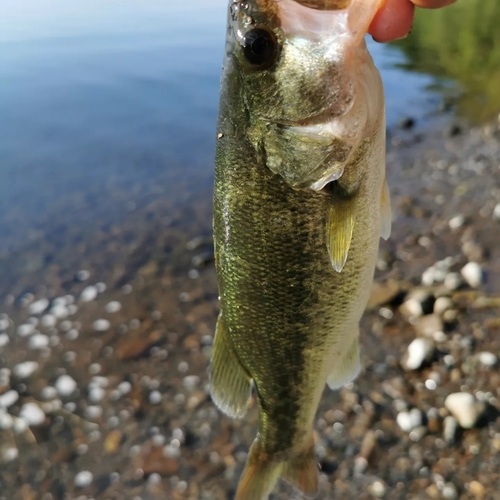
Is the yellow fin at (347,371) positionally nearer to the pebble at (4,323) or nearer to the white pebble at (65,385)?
the white pebble at (65,385)

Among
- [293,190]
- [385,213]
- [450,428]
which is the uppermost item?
[293,190]

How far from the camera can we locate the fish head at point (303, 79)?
1554mm

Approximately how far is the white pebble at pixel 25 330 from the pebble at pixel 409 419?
145 inches

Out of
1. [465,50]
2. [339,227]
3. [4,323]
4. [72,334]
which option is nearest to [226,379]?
[339,227]

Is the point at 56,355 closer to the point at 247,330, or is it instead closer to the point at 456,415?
the point at 247,330

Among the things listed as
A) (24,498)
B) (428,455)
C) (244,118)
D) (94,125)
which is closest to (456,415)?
(428,455)

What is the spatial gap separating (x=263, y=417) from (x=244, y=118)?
4.67 feet

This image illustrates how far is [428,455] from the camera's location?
316cm

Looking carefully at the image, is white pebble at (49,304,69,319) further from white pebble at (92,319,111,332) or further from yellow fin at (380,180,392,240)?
yellow fin at (380,180,392,240)

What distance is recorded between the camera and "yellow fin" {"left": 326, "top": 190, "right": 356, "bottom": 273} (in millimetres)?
1705

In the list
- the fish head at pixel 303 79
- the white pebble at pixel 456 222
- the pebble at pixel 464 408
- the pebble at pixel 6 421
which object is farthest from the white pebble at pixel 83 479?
the white pebble at pixel 456 222

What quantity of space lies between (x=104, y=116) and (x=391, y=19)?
1024 cm

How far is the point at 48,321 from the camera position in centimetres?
509

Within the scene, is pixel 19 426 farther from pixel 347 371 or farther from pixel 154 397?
pixel 347 371
